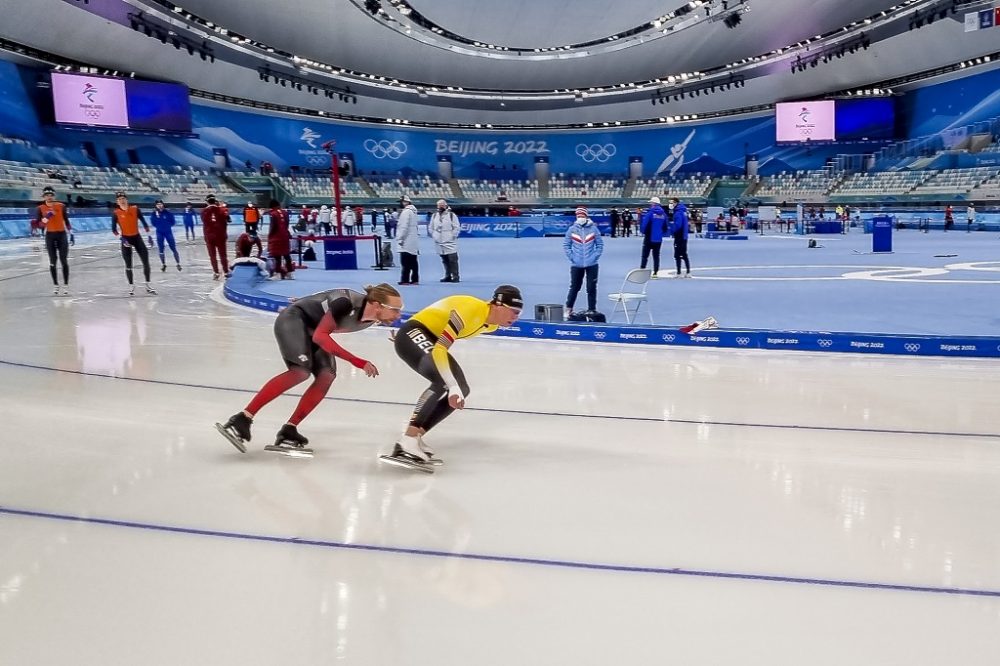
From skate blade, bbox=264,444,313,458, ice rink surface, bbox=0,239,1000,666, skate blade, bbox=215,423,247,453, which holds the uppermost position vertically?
skate blade, bbox=215,423,247,453

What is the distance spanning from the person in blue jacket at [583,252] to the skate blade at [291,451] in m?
4.75

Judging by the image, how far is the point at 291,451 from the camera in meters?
4.37

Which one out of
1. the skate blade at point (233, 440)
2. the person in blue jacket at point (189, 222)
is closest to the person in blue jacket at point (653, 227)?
the skate blade at point (233, 440)

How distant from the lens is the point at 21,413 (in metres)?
5.17

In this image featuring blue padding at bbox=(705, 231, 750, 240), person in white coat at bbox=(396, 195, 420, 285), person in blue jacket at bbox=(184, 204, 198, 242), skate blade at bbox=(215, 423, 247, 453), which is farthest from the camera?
person in blue jacket at bbox=(184, 204, 198, 242)

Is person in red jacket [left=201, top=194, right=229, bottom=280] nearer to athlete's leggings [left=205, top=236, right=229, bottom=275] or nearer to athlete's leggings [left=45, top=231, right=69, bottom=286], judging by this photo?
athlete's leggings [left=205, top=236, right=229, bottom=275]

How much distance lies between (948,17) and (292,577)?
38552 mm

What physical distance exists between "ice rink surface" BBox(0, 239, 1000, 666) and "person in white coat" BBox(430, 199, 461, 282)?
21.1 feet

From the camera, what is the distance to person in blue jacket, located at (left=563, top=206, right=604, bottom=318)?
8695 mm

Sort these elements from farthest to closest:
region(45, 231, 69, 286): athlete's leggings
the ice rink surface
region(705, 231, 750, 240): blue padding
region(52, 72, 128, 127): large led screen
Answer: region(52, 72, 128, 127): large led screen
region(705, 231, 750, 240): blue padding
region(45, 231, 69, 286): athlete's leggings
the ice rink surface

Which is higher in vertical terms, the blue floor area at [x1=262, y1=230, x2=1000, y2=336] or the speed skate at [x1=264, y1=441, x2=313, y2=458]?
the blue floor area at [x1=262, y1=230, x2=1000, y2=336]

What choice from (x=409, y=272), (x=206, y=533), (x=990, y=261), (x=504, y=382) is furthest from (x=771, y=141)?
(x=206, y=533)

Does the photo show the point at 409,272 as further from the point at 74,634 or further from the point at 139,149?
the point at 139,149

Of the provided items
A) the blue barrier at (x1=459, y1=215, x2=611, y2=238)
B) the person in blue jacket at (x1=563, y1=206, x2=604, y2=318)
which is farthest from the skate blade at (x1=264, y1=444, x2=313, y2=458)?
the blue barrier at (x1=459, y1=215, x2=611, y2=238)
